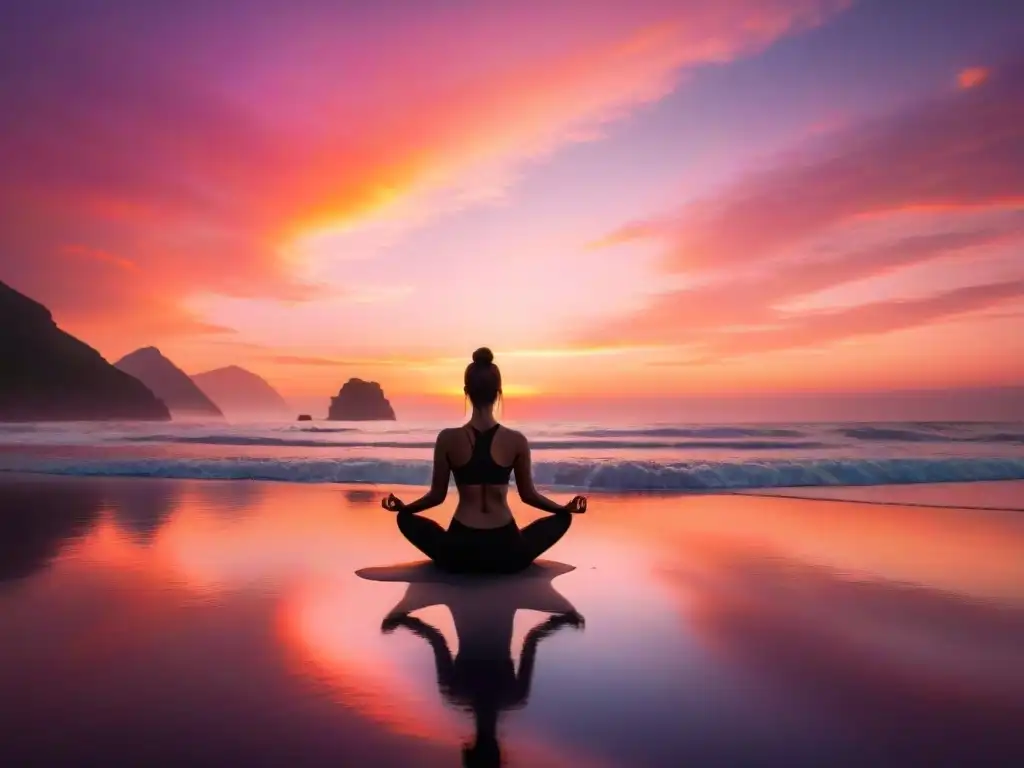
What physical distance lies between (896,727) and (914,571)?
4227 mm

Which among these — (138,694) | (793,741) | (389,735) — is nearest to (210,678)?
(138,694)

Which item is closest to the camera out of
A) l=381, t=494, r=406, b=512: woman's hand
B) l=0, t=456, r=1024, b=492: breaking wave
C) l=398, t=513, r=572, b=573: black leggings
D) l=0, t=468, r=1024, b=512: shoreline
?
l=381, t=494, r=406, b=512: woman's hand

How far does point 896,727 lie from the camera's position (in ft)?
10.1

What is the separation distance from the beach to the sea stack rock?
127077 mm

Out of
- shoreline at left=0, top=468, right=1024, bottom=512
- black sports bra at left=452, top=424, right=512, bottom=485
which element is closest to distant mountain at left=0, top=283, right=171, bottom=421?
shoreline at left=0, top=468, right=1024, bottom=512

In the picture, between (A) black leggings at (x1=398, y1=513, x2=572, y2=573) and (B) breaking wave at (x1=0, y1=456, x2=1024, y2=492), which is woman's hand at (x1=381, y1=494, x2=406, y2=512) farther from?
(B) breaking wave at (x1=0, y1=456, x2=1024, y2=492)

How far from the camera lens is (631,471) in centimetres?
1511

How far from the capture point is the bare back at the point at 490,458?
19.3 ft

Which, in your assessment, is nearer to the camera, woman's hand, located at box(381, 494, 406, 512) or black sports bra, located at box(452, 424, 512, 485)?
woman's hand, located at box(381, 494, 406, 512)

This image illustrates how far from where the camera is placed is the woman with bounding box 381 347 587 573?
5887 millimetres

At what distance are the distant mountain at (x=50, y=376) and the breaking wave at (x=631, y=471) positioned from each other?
10122cm

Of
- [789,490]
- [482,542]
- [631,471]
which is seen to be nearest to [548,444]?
[631,471]

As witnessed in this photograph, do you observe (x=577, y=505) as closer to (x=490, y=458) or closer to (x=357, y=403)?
(x=490, y=458)

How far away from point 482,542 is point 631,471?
9624mm
